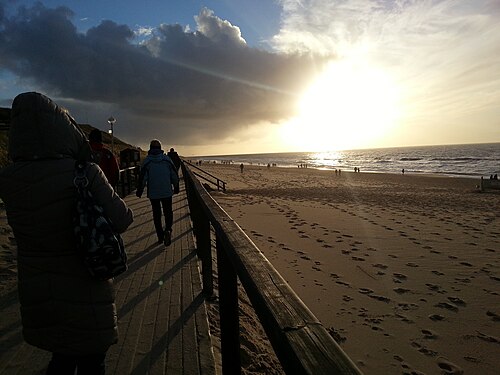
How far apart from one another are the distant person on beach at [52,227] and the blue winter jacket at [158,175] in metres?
4.49

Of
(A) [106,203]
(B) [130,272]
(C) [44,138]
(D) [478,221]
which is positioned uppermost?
(C) [44,138]

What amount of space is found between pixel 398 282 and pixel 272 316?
5627mm

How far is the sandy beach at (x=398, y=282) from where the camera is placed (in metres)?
4.09

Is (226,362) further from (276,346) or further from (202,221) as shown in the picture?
(202,221)

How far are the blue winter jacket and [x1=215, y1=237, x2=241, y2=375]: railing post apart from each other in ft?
13.7

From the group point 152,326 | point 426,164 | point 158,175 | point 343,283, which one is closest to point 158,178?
point 158,175

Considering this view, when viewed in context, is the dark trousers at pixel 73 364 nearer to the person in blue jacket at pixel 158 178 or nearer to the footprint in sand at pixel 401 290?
the person in blue jacket at pixel 158 178

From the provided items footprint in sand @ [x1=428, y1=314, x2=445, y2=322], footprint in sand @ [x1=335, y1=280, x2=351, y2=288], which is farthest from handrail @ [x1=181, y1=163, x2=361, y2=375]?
footprint in sand @ [x1=335, y1=280, x2=351, y2=288]

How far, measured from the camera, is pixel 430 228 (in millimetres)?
10758

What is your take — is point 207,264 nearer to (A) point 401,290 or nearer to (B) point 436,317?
(B) point 436,317

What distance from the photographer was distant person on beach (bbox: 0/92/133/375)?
5.14ft

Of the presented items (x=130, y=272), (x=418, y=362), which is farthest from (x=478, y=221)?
(x=130, y=272)

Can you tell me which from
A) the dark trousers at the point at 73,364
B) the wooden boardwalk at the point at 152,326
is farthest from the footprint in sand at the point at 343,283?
the dark trousers at the point at 73,364

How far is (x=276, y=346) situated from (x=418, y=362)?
354 centimetres
